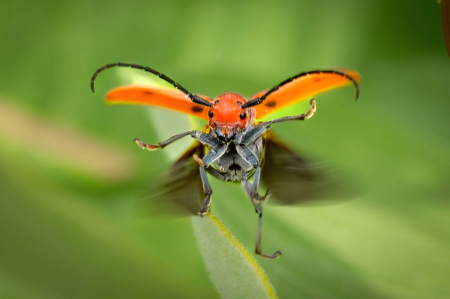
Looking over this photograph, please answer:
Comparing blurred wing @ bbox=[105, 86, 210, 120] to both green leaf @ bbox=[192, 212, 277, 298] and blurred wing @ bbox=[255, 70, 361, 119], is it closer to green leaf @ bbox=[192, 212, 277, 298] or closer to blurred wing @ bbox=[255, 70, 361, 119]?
blurred wing @ bbox=[255, 70, 361, 119]

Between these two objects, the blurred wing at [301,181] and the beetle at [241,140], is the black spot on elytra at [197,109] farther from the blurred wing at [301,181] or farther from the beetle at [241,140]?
the blurred wing at [301,181]

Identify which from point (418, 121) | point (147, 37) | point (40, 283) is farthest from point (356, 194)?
point (147, 37)

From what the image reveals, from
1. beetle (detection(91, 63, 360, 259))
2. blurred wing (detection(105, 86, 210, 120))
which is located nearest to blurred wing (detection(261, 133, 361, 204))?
beetle (detection(91, 63, 360, 259))

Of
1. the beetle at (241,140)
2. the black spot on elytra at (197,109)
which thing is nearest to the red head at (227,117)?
the beetle at (241,140)

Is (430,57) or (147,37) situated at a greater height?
(147,37)

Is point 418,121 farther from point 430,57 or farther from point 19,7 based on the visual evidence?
point 19,7

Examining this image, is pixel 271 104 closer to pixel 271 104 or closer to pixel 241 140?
Answer: pixel 271 104

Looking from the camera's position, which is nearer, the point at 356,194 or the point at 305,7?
the point at 356,194
